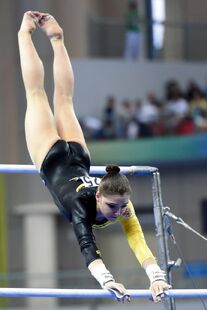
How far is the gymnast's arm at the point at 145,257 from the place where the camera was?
549cm

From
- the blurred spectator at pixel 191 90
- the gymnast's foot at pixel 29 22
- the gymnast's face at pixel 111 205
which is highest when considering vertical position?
the gymnast's foot at pixel 29 22

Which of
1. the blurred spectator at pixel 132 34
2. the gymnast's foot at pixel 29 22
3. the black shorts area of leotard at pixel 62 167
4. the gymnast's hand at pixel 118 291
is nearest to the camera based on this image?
the gymnast's hand at pixel 118 291

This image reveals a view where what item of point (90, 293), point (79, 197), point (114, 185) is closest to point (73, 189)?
point (79, 197)

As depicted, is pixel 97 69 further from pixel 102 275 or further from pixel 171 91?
pixel 102 275

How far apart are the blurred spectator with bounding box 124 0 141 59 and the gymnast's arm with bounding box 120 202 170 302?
9.94m

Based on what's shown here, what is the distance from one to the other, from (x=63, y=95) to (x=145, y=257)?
56.1 inches

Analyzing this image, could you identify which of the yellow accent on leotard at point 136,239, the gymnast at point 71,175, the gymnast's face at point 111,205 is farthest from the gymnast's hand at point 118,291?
the gymnast's face at point 111,205

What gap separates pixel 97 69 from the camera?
16.0 meters

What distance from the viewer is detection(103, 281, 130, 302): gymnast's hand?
17.7 feet

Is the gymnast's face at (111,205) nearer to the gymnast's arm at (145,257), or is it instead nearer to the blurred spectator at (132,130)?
the gymnast's arm at (145,257)

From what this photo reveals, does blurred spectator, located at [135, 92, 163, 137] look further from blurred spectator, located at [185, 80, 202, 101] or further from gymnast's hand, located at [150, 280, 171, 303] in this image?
gymnast's hand, located at [150, 280, 171, 303]

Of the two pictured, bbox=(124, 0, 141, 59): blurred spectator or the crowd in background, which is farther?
bbox=(124, 0, 141, 59): blurred spectator

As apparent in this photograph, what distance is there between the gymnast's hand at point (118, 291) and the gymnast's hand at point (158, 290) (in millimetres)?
163

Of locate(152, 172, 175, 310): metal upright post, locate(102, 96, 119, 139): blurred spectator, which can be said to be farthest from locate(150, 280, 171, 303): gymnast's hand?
locate(102, 96, 119, 139): blurred spectator
